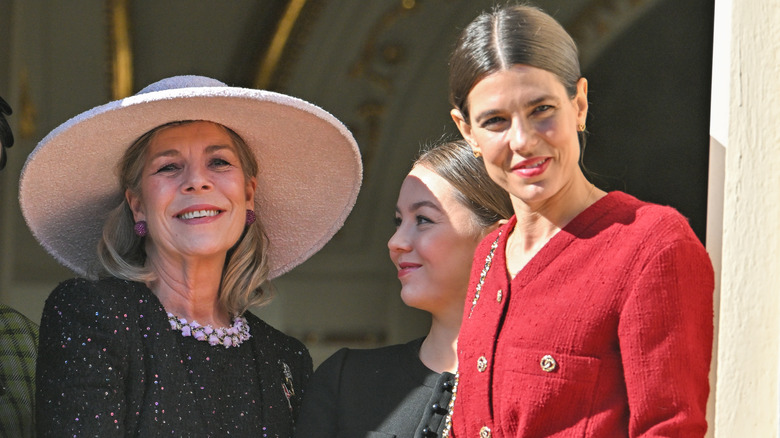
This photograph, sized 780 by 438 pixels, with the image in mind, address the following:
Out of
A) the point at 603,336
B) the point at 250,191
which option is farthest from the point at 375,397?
the point at 603,336

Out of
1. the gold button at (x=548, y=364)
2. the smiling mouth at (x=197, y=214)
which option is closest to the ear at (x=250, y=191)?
the smiling mouth at (x=197, y=214)

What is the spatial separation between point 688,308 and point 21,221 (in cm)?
378

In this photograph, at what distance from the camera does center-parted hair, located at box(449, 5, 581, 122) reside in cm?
181

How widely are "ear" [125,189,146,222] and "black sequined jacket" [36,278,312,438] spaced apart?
0.23 m

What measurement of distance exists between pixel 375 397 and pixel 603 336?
945 mm

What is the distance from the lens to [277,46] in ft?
15.5

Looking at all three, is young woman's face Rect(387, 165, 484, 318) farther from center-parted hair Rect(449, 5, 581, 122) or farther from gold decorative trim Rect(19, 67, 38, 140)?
gold decorative trim Rect(19, 67, 38, 140)

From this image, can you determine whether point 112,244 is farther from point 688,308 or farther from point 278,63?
point 278,63

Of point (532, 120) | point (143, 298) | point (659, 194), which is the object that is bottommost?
point (143, 298)

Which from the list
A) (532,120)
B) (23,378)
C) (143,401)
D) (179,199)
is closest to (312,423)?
(143,401)

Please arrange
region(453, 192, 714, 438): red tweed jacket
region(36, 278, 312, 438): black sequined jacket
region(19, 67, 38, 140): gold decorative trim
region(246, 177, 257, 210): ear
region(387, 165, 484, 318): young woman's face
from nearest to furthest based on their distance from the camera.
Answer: region(453, 192, 714, 438): red tweed jacket, region(36, 278, 312, 438): black sequined jacket, region(387, 165, 484, 318): young woman's face, region(246, 177, 257, 210): ear, region(19, 67, 38, 140): gold decorative trim

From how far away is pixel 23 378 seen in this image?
2.86 m

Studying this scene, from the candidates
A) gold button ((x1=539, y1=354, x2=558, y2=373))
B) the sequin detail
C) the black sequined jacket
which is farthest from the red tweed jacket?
the black sequined jacket

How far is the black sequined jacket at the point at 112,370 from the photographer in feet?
7.72
